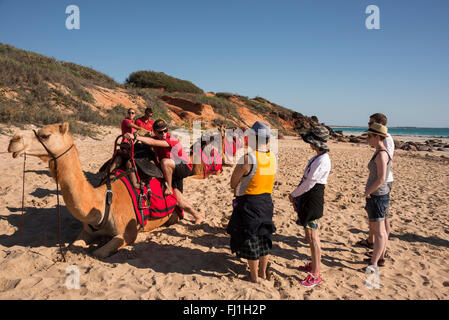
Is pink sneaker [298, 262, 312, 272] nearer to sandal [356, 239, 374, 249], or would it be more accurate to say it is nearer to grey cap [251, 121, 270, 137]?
sandal [356, 239, 374, 249]

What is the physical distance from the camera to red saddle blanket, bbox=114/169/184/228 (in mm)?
3961

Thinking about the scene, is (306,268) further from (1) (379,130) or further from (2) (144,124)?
(2) (144,124)

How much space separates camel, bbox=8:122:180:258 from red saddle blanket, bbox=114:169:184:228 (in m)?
0.08

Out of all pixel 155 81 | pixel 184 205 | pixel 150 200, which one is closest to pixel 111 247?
pixel 150 200

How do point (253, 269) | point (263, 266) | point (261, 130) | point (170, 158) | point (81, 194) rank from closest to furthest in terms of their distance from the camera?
point (261, 130)
point (81, 194)
point (253, 269)
point (263, 266)
point (170, 158)

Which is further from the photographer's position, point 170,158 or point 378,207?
point 170,158

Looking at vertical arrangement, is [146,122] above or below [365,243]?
above

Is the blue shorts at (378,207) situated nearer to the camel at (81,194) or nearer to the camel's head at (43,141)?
the camel at (81,194)

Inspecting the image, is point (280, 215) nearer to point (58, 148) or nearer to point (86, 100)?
point (58, 148)

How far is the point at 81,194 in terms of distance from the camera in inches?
123

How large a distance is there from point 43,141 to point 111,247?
5.47 ft

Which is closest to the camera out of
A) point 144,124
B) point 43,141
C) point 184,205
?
point 43,141
